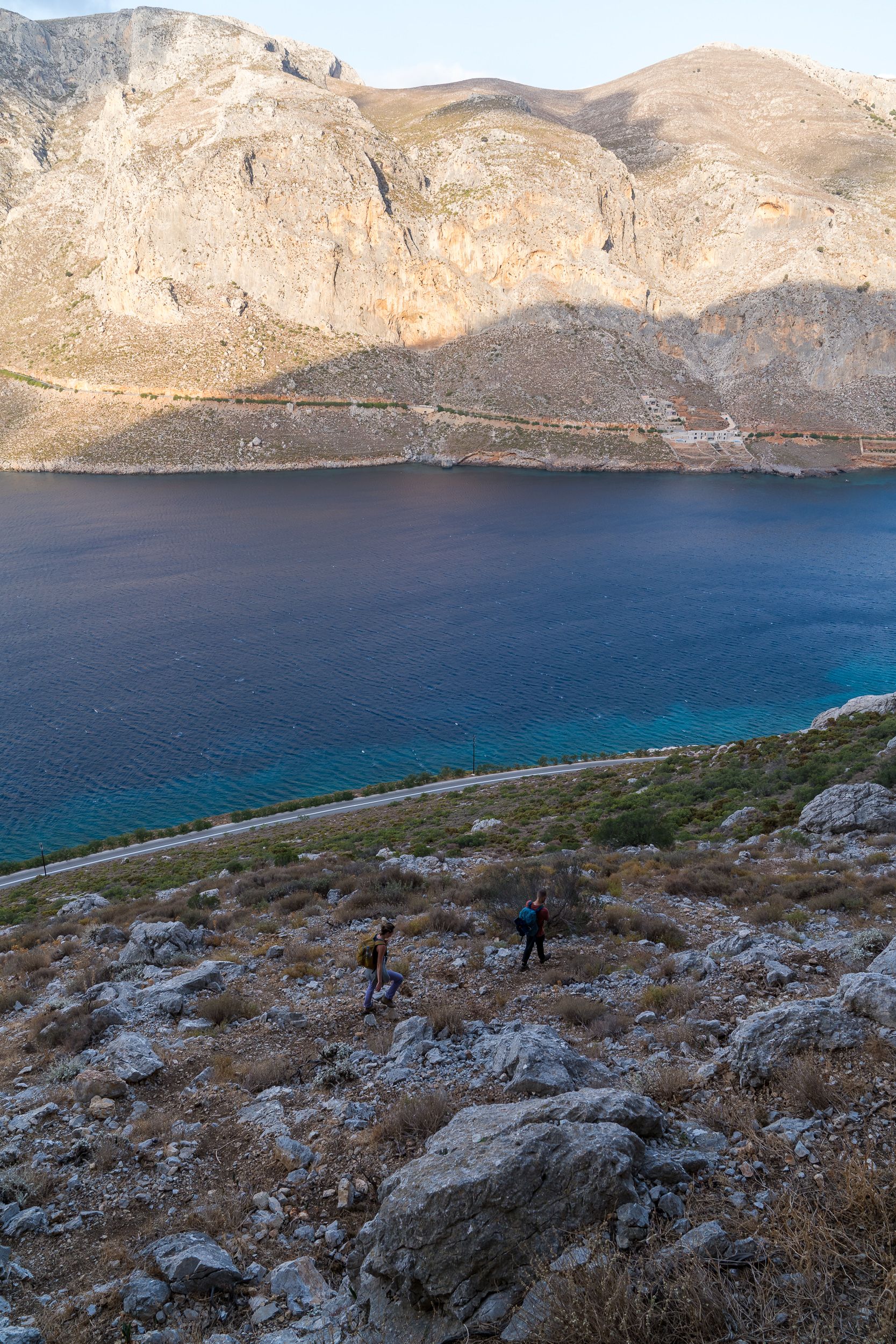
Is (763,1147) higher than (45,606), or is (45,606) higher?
(763,1147)

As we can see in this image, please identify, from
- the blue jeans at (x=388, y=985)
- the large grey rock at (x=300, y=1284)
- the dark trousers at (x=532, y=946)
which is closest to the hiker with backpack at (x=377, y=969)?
the blue jeans at (x=388, y=985)

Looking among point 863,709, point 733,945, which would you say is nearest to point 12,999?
point 733,945

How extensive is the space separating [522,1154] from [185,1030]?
5.85 m

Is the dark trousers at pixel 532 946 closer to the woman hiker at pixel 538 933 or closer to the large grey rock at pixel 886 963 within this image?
the woman hiker at pixel 538 933

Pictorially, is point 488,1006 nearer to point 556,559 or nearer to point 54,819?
point 54,819

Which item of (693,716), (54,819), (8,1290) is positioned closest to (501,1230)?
(8,1290)

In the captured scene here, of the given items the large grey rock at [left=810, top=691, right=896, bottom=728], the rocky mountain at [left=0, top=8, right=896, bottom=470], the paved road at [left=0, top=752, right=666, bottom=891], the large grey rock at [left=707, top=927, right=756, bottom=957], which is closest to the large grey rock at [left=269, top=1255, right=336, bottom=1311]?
the large grey rock at [left=707, top=927, right=756, bottom=957]

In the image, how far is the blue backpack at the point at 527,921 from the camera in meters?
10.3

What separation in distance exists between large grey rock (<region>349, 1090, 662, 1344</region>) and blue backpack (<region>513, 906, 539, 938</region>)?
4.89m

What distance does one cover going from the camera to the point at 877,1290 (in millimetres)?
3988

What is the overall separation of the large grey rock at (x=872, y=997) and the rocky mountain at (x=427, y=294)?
100m

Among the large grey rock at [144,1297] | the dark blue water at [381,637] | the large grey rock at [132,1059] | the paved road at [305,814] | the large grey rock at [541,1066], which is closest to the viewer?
the large grey rock at [144,1297]

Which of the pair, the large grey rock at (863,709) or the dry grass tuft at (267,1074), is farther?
the large grey rock at (863,709)

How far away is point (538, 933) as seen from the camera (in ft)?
34.2
